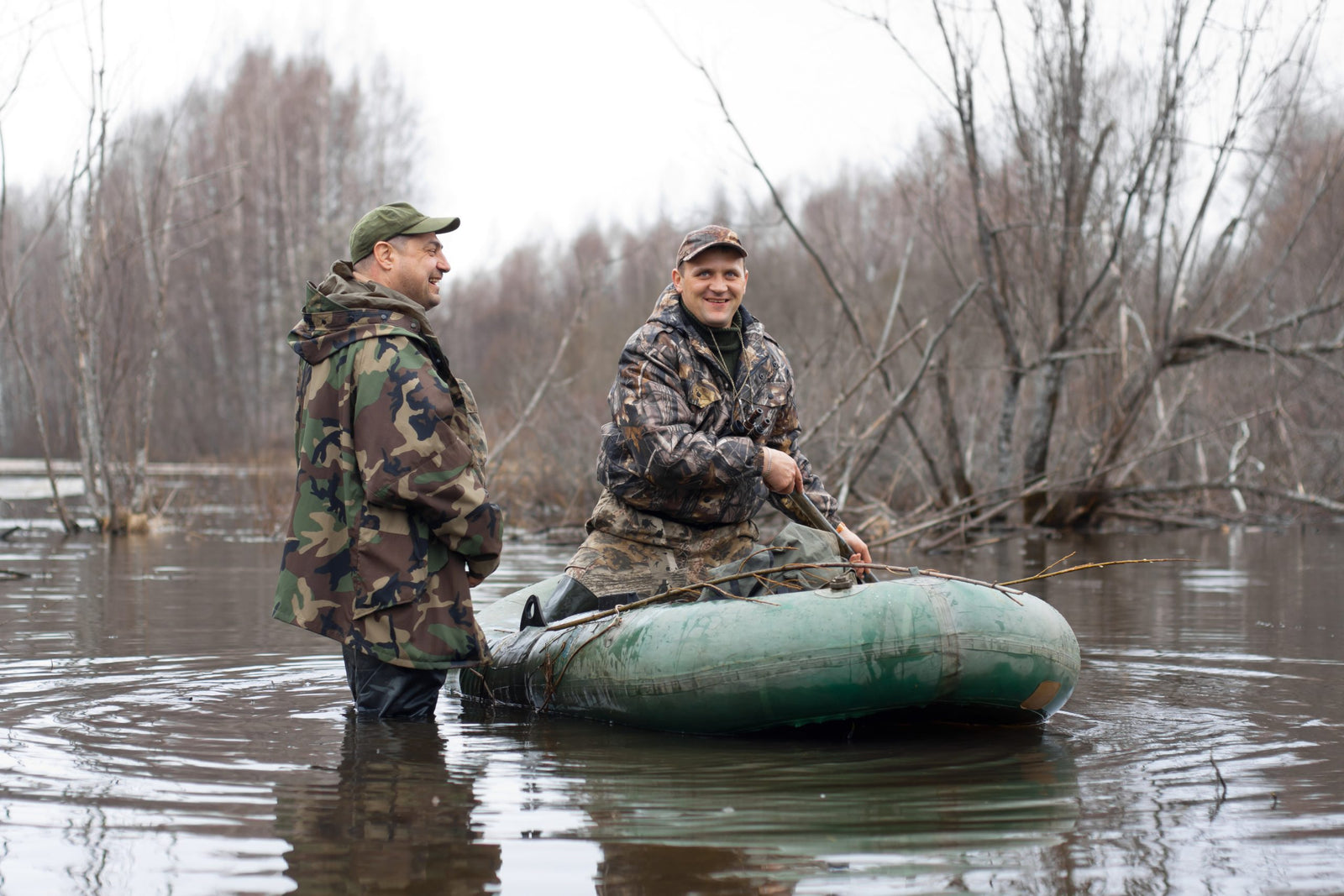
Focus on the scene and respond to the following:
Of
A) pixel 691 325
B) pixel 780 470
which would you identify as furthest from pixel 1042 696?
pixel 691 325

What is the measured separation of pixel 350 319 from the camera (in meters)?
4.38

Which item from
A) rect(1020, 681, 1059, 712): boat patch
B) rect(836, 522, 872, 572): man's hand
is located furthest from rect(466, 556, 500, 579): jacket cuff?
rect(1020, 681, 1059, 712): boat patch

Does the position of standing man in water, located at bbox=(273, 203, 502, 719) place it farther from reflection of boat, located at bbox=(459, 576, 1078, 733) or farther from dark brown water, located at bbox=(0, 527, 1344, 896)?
reflection of boat, located at bbox=(459, 576, 1078, 733)

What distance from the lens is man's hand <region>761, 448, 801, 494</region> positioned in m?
4.72

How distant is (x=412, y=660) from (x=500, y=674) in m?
1.01

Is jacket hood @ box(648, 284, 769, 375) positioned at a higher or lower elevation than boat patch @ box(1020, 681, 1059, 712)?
higher

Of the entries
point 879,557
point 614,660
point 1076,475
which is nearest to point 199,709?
point 614,660

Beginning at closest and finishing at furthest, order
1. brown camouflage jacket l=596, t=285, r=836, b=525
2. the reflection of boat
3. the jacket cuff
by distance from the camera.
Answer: the reflection of boat → the jacket cuff → brown camouflage jacket l=596, t=285, r=836, b=525

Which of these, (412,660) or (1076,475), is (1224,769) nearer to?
(412,660)

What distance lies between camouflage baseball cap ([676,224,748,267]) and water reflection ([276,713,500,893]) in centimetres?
186

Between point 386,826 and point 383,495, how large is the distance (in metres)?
1.20

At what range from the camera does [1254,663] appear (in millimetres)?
5945

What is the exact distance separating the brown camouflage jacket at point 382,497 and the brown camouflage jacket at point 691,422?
0.63 meters

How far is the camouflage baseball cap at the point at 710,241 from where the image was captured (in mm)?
4840
